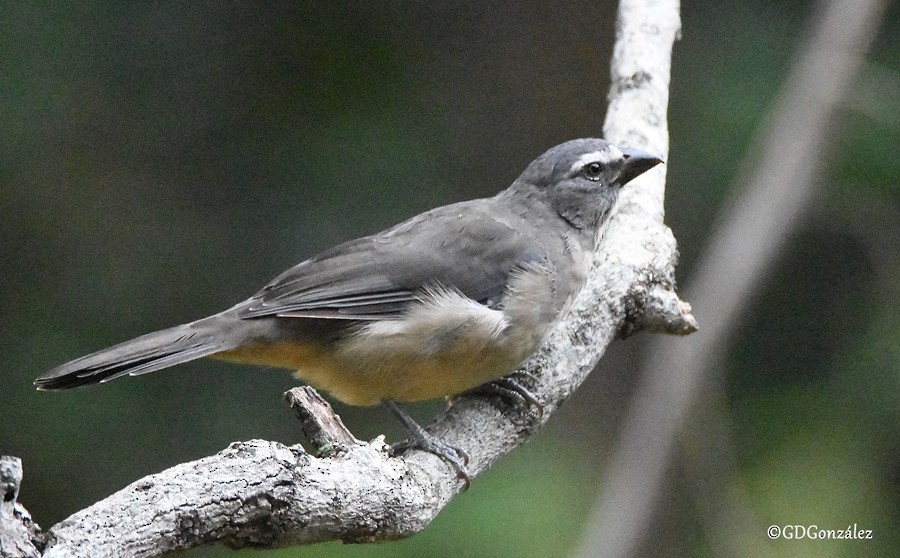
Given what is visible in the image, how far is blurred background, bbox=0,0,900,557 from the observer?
17.1ft

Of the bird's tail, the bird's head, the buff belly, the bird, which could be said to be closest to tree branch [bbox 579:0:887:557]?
the bird's head

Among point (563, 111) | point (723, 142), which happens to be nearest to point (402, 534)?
point (723, 142)

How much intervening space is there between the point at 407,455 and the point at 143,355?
0.95 m

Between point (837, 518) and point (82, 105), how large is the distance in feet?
15.1

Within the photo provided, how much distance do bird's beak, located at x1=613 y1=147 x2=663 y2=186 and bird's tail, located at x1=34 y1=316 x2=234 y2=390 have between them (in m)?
1.76

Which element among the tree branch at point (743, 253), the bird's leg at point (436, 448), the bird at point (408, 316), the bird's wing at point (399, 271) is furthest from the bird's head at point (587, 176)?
the tree branch at point (743, 253)

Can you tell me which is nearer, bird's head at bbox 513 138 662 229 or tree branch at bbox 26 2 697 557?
tree branch at bbox 26 2 697 557

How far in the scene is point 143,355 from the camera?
132 inches

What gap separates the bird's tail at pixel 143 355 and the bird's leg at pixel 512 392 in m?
0.98

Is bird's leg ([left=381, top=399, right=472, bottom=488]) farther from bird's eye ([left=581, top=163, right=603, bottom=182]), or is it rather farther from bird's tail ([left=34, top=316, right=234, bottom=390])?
bird's eye ([left=581, top=163, right=603, bottom=182])

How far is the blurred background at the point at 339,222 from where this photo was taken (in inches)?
205

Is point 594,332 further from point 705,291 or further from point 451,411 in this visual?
point 705,291

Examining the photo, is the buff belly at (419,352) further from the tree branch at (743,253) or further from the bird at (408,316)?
the tree branch at (743,253)

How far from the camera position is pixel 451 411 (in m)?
3.73
